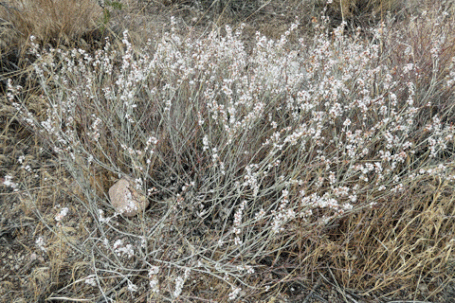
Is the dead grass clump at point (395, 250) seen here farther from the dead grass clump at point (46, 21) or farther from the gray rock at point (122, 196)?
the dead grass clump at point (46, 21)

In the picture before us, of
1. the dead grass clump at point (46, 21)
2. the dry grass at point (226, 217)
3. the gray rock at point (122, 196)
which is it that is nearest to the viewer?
the dry grass at point (226, 217)

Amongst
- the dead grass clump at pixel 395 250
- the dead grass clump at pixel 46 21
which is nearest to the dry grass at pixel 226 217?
the dead grass clump at pixel 395 250

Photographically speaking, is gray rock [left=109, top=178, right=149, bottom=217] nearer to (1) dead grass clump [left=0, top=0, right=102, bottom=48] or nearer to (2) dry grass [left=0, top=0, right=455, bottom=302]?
(2) dry grass [left=0, top=0, right=455, bottom=302]

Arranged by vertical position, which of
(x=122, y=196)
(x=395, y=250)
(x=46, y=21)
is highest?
(x=46, y=21)

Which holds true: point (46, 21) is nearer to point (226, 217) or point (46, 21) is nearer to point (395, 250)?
point (226, 217)

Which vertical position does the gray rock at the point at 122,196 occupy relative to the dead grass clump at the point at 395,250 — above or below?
above

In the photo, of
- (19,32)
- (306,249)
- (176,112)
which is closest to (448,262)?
(306,249)

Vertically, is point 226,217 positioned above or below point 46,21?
below

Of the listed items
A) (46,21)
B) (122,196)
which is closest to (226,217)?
(122,196)

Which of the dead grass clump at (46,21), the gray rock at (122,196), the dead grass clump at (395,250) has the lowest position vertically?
the dead grass clump at (395,250)

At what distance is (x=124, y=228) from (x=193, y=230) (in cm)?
42

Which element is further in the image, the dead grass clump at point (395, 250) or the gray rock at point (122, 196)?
the gray rock at point (122, 196)

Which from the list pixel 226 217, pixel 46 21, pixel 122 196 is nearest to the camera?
pixel 226 217

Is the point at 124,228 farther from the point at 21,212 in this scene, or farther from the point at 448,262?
the point at 448,262
